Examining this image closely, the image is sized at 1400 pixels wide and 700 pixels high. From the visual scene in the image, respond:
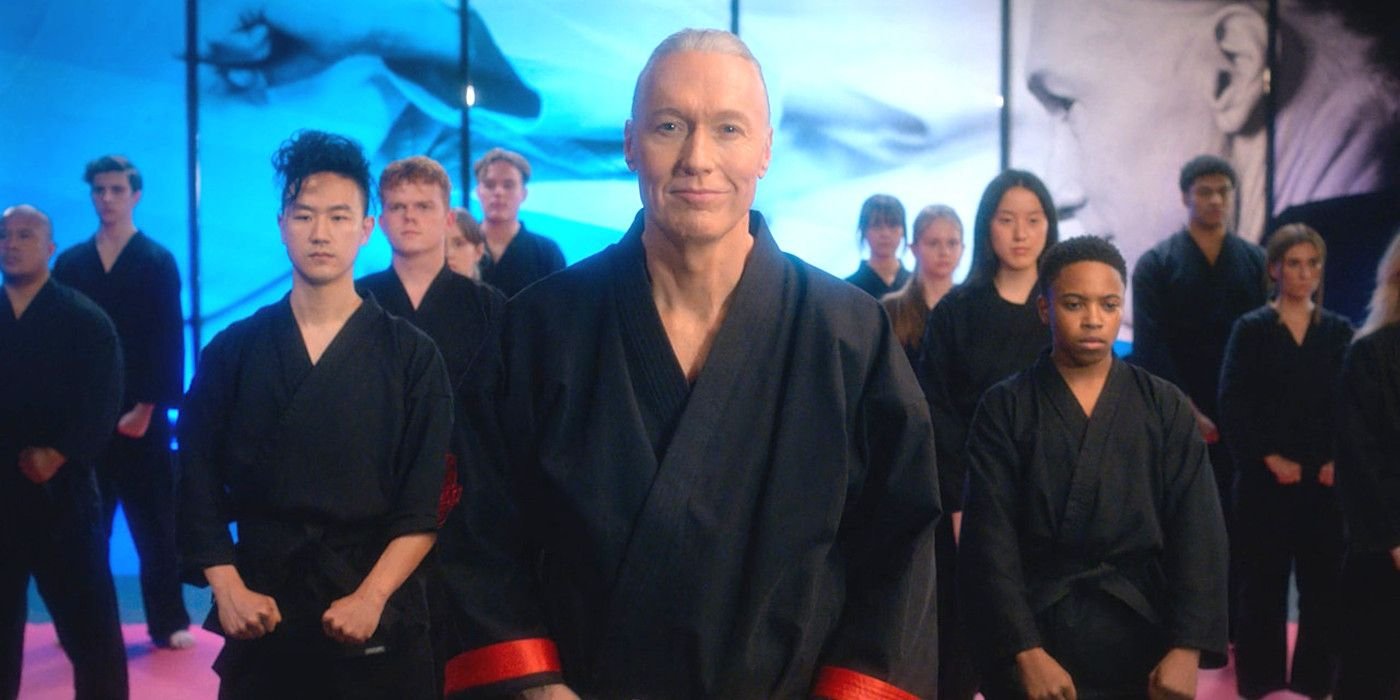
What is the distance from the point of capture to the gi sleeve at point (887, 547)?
168 cm

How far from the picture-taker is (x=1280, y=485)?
4430 millimetres

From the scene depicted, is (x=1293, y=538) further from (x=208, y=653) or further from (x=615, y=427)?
(x=208, y=653)

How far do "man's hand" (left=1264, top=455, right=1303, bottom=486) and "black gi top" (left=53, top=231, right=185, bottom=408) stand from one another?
3904 millimetres

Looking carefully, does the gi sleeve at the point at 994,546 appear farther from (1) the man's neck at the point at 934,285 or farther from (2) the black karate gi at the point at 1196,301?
(2) the black karate gi at the point at 1196,301

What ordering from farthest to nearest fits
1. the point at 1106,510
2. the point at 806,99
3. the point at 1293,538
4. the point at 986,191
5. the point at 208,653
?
the point at 806,99 → the point at 208,653 → the point at 1293,538 → the point at 986,191 → the point at 1106,510

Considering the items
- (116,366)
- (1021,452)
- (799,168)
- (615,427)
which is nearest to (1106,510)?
(1021,452)

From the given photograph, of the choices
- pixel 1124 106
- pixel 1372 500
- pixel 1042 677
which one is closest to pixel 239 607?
pixel 1042 677

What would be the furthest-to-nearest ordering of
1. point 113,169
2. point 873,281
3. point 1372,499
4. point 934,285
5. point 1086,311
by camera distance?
point 113,169 → point 873,281 → point 934,285 → point 1372,499 → point 1086,311

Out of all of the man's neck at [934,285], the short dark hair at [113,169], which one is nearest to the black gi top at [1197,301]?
the man's neck at [934,285]

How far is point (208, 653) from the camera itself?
4867 mm

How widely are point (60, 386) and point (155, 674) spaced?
133 centimetres

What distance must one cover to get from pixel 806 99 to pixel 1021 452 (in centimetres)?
535

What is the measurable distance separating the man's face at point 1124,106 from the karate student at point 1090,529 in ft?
17.2

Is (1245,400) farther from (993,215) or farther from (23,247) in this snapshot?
(23,247)
